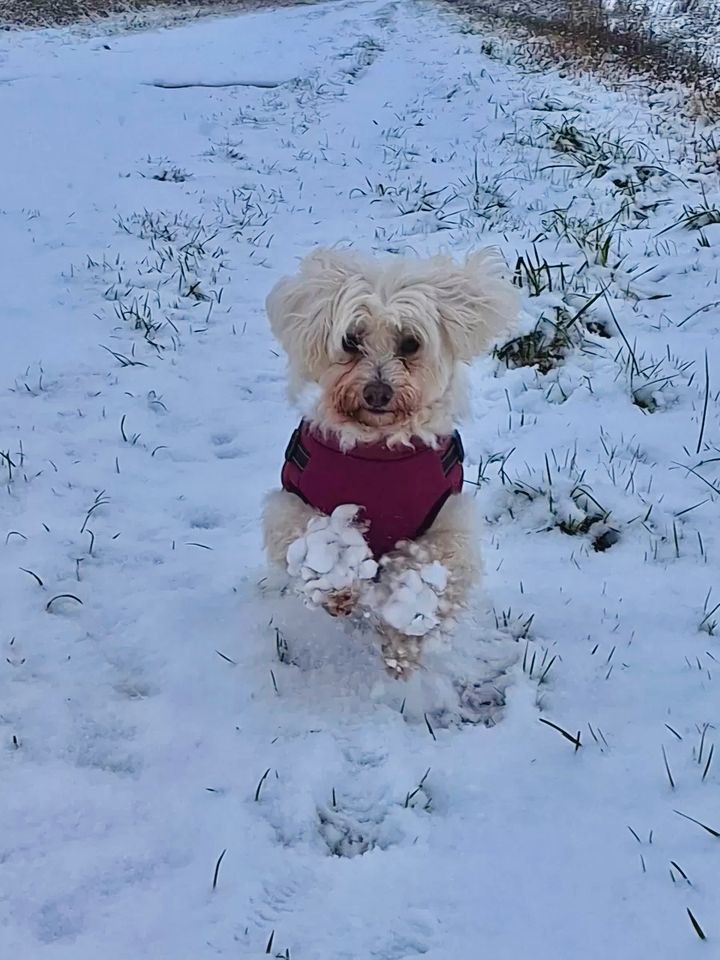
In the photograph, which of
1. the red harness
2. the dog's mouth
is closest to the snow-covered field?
the red harness

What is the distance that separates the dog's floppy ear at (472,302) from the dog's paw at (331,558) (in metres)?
0.84

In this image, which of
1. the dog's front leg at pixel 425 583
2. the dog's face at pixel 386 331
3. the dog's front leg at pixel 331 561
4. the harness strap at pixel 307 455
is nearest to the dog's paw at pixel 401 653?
the dog's front leg at pixel 425 583

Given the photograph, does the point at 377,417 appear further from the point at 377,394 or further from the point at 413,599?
the point at 413,599

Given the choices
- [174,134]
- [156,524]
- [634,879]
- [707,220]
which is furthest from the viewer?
[174,134]

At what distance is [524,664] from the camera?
12.1 ft

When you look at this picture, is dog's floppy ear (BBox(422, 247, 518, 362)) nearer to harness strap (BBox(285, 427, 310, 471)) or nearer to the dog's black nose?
the dog's black nose

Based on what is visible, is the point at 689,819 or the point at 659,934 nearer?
the point at 659,934

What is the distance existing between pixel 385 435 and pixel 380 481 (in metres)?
0.19

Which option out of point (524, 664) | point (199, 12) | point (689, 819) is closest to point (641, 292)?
point (524, 664)

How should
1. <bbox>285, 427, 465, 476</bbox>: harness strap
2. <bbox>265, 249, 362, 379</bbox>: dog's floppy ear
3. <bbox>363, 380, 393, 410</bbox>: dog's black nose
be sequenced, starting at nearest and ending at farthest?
<bbox>363, 380, 393, 410</bbox>: dog's black nose < <bbox>265, 249, 362, 379</bbox>: dog's floppy ear < <bbox>285, 427, 465, 476</bbox>: harness strap

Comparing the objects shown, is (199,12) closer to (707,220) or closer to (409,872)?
(707,220)

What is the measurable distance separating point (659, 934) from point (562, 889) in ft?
0.98

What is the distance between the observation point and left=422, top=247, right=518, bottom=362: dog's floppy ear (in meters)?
3.65

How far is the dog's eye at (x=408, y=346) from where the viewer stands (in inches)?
141
